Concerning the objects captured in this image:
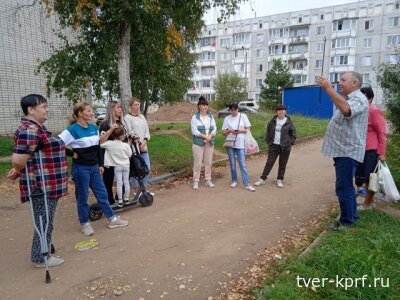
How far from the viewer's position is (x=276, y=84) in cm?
3688

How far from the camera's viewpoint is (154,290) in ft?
11.1

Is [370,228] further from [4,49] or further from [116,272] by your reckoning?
[4,49]

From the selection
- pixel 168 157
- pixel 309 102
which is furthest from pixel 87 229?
pixel 309 102

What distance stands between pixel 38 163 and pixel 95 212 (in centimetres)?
191

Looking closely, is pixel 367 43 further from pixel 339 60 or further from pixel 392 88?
pixel 392 88

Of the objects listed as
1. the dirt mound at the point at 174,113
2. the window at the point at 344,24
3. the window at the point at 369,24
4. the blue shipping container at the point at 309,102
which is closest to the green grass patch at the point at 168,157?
the blue shipping container at the point at 309,102

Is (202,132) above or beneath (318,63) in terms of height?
beneath

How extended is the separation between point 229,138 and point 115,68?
5.42m

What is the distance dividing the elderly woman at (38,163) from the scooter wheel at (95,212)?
1329 millimetres

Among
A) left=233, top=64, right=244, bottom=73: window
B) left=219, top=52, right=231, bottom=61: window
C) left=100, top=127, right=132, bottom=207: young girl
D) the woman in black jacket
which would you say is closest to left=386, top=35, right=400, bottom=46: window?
left=233, top=64, right=244, bottom=73: window

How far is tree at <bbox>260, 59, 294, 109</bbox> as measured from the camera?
120 ft

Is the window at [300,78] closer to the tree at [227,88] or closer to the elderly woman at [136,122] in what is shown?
the tree at [227,88]

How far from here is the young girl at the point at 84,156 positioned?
14.8ft

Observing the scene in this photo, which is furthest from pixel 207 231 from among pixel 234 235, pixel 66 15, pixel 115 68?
pixel 115 68
